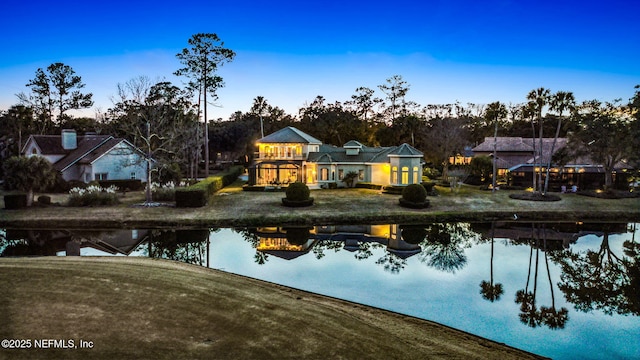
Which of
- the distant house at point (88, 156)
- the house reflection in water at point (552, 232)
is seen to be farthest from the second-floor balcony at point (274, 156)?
the house reflection in water at point (552, 232)

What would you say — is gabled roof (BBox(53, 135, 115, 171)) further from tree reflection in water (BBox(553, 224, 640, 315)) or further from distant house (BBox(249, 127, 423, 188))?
tree reflection in water (BBox(553, 224, 640, 315))

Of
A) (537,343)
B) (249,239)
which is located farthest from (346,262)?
(537,343)

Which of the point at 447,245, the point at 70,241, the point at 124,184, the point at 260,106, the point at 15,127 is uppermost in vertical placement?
the point at 260,106

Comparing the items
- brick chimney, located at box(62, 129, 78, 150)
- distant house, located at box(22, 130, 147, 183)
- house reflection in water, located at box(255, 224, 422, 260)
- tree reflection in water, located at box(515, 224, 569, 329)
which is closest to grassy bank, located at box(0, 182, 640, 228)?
house reflection in water, located at box(255, 224, 422, 260)

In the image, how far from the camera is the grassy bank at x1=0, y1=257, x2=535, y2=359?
7.29m

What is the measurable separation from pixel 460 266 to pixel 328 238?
281 inches

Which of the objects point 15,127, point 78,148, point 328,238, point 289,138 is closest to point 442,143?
point 289,138

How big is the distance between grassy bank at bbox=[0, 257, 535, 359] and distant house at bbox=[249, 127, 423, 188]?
26.5 metres

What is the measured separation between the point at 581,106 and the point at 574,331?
32.9 m

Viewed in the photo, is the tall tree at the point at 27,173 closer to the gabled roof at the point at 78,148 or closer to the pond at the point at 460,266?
the pond at the point at 460,266

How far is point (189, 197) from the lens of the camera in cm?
2686

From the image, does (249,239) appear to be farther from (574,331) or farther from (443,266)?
(574,331)

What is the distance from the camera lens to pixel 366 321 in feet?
31.9

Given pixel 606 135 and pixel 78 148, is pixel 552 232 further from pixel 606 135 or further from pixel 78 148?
pixel 78 148
